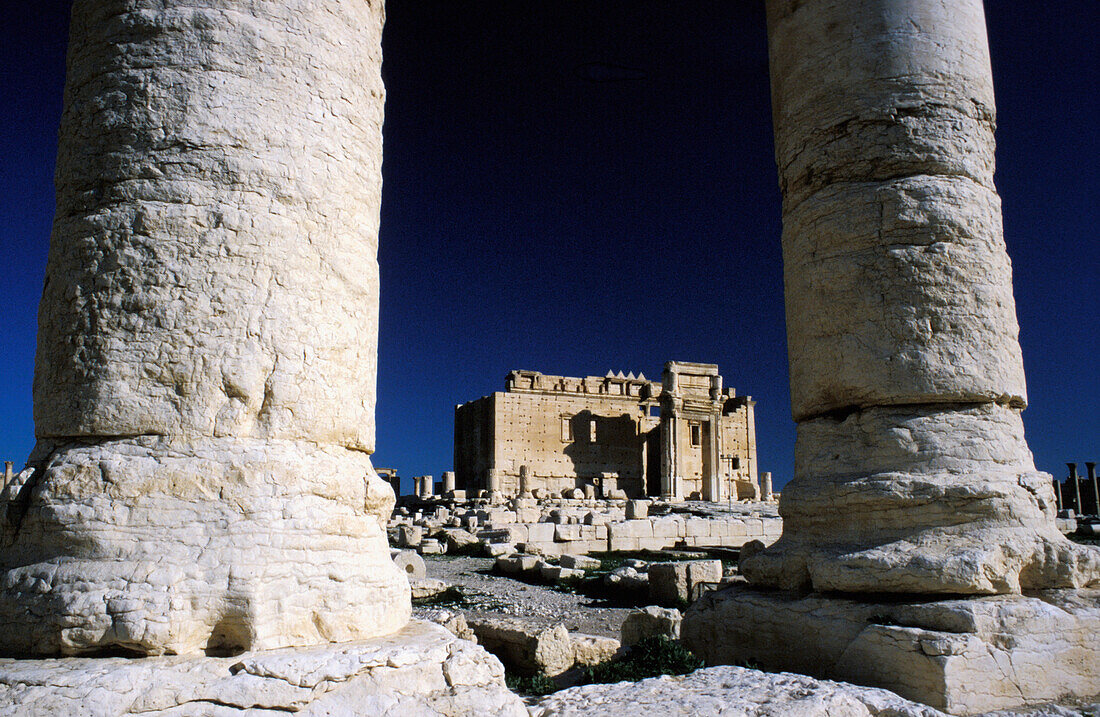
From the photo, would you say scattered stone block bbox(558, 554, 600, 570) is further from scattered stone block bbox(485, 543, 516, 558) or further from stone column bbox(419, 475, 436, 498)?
stone column bbox(419, 475, 436, 498)

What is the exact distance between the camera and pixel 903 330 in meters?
5.03

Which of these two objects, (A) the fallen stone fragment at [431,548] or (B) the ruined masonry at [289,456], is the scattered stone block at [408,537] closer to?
(A) the fallen stone fragment at [431,548]

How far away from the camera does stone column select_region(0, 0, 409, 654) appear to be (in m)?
2.81

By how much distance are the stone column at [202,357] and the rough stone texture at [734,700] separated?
1000 mm

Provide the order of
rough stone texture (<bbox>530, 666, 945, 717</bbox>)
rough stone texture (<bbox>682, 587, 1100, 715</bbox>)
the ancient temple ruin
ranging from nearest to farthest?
rough stone texture (<bbox>530, 666, 945, 717</bbox>) < rough stone texture (<bbox>682, 587, 1100, 715</bbox>) < the ancient temple ruin

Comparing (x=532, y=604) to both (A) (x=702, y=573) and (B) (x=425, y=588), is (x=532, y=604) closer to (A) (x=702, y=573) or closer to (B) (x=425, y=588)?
(B) (x=425, y=588)

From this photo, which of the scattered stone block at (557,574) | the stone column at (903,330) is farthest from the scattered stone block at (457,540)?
the stone column at (903,330)

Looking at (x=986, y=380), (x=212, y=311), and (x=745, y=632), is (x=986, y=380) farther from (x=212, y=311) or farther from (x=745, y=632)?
(x=212, y=311)

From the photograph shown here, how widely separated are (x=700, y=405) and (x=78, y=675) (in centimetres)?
3116

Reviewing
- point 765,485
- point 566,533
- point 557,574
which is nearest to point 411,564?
point 557,574

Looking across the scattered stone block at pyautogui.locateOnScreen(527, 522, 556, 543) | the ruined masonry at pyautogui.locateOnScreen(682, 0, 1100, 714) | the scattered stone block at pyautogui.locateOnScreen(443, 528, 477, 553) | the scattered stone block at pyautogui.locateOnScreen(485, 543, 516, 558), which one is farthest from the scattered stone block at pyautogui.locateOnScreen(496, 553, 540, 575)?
the ruined masonry at pyautogui.locateOnScreen(682, 0, 1100, 714)

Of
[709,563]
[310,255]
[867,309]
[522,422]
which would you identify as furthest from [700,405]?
[310,255]

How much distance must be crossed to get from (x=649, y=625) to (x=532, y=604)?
2.91 metres

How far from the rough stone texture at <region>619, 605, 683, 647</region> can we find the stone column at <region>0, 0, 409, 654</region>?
333 centimetres
